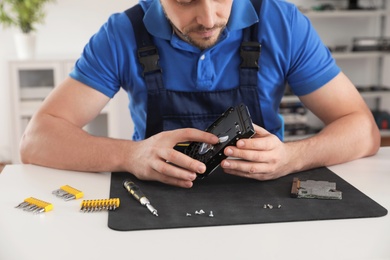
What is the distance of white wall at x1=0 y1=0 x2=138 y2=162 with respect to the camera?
3746 millimetres

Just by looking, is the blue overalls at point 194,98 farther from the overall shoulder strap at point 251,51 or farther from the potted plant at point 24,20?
the potted plant at point 24,20

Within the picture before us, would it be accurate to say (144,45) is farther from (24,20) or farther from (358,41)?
(358,41)

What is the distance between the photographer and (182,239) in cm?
89

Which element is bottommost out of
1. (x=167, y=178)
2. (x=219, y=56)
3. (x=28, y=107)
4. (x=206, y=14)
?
(x=28, y=107)

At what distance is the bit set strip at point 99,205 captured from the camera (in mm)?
1034

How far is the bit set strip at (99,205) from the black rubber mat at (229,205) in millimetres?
14

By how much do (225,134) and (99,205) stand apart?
0.30m

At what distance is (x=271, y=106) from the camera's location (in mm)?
1594

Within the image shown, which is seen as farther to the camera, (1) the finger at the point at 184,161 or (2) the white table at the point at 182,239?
(1) the finger at the point at 184,161

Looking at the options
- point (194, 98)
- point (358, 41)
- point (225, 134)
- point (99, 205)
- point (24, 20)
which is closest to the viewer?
point (99, 205)

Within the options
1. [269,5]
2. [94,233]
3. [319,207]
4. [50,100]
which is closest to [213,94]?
[269,5]

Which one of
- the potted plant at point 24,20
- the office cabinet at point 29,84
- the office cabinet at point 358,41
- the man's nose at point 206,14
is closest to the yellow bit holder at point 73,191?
the man's nose at point 206,14

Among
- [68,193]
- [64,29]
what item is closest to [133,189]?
[68,193]

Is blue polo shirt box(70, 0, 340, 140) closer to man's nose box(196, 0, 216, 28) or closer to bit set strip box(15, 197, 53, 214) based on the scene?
man's nose box(196, 0, 216, 28)
